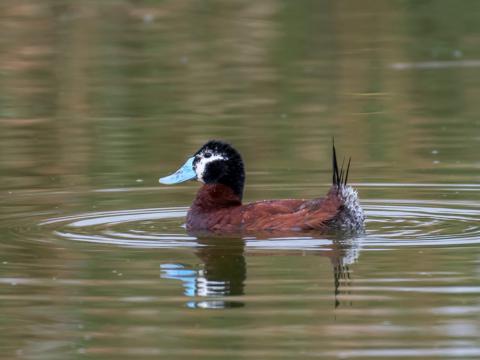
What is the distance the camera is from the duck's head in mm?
10297

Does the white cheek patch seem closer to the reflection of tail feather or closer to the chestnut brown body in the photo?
the chestnut brown body

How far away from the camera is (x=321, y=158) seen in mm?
12773

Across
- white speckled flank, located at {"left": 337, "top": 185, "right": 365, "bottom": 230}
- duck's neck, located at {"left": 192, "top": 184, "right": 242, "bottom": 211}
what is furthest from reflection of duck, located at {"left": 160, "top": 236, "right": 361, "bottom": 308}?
duck's neck, located at {"left": 192, "top": 184, "right": 242, "bottom": 211}

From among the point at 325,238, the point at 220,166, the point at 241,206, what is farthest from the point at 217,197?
the point at 325,238

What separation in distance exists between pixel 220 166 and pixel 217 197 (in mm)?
222

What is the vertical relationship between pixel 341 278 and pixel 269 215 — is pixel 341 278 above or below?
below

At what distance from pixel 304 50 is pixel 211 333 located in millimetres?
14542

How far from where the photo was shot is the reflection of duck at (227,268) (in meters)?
7.95

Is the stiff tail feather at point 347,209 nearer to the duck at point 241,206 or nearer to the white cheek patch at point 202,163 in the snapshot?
the duck at point 241,206

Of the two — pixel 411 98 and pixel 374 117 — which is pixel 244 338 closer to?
pixel 374 117

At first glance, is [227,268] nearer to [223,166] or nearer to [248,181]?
[223,166]

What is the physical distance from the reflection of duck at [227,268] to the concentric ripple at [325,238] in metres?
0.09

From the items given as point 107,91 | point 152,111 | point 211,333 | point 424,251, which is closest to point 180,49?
point 107,91

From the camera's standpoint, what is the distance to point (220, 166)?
33.9 feet
